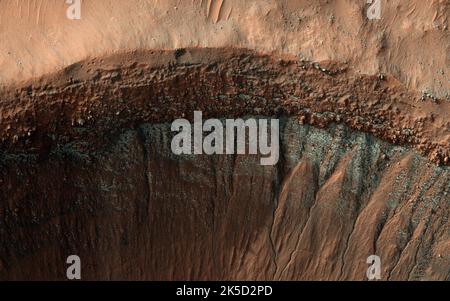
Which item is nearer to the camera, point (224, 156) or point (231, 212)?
point (224, 156)

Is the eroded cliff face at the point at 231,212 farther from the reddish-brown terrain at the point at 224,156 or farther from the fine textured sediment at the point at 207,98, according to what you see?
the fine textured sediment at the point at 207,98

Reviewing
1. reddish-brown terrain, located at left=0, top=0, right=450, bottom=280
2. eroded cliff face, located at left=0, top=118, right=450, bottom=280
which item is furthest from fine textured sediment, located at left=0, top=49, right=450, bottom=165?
eroded cliff face, located at left=0, top=118, right=450, bottom=280

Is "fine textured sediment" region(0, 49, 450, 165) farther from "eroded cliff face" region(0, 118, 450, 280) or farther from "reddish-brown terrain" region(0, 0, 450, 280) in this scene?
"eroded cliff face" region(0, 118, 450, 280)

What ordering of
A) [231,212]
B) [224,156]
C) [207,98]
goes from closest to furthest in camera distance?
[207,98]
[224,156]
[231,212]

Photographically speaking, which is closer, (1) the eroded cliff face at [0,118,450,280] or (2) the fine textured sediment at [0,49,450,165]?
(2) the fine textured sediment at [0,49,450,165]

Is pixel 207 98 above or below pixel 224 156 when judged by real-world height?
above

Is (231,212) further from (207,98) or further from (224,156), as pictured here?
(207,98)

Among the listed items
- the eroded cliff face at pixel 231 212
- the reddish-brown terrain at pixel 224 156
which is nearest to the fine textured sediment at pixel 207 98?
the reddish-brown terrain at pixel 224 156

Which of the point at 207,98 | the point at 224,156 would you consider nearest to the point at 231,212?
the point at 224,156
